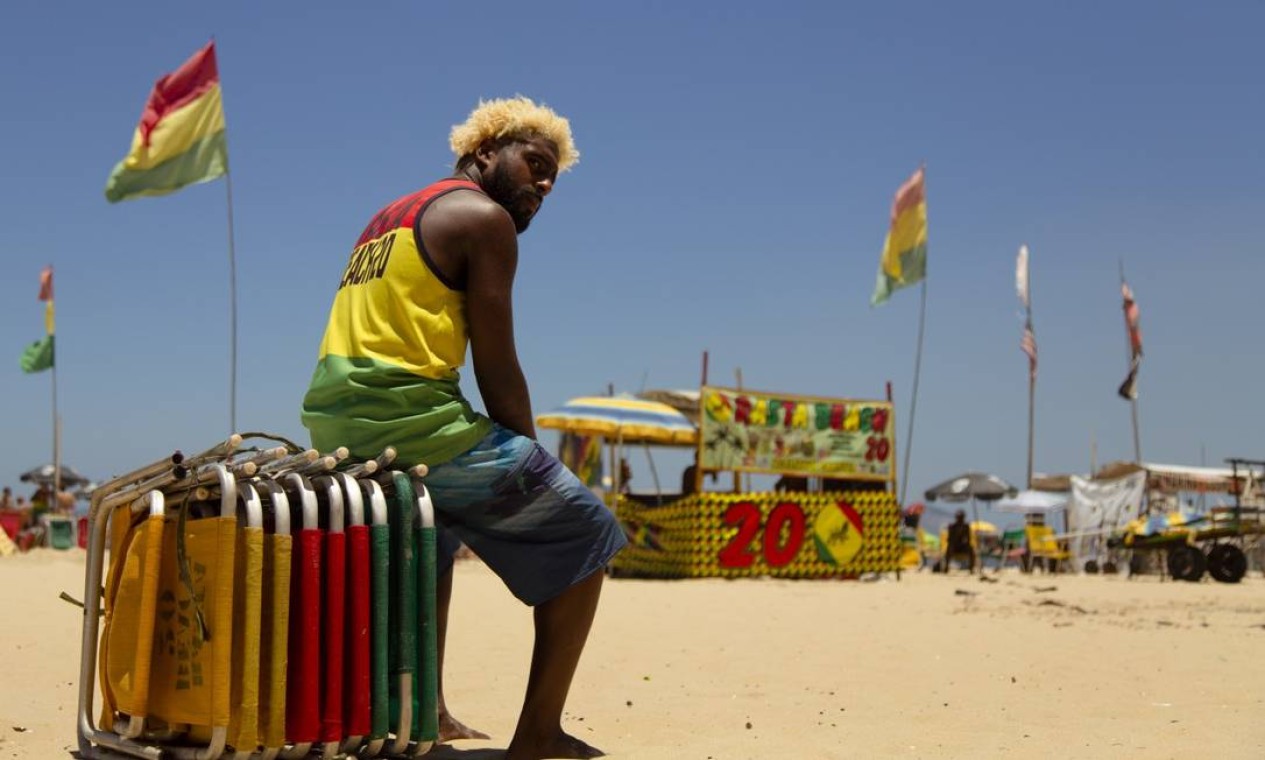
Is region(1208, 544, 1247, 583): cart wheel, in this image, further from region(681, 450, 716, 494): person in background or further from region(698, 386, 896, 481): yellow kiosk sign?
region(681, 450, 716, 494): person in background

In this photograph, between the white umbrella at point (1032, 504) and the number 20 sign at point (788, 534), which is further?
the white umbrella at point (1032, 504)

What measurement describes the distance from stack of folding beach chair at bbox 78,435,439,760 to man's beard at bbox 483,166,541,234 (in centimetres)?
81

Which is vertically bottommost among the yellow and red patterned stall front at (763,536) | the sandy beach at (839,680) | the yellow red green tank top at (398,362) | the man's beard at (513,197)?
the yellow and red patterned stall front at (763,536)

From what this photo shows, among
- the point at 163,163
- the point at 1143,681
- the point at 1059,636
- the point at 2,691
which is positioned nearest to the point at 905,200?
the point at 163,163

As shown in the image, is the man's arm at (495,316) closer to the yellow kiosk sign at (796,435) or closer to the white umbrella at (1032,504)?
the yellow kiosk sign at (796,435)

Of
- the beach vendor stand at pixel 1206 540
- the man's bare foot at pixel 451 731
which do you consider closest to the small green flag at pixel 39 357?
the beach vendor stand at pixel 1206 540

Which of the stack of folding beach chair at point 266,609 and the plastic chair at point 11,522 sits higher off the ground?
the stack of folding beach chair at point 266,609

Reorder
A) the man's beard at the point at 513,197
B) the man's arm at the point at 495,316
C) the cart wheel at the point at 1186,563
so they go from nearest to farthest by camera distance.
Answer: the man's arm at the point at 495,316 < the man's beard at the point at 513,197 < the cart wheel at the point at 1186,563

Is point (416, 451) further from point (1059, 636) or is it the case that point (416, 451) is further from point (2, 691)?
point (1059, 636)

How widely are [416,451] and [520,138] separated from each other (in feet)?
3.10

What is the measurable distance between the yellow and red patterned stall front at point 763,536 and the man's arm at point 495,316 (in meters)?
12.2

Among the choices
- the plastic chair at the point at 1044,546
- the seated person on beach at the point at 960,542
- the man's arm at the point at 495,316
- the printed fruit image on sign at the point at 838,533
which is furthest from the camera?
the plastic chair at the point at 1044,546

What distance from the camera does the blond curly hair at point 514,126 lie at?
3436mm

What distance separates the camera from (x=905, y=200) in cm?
2116
